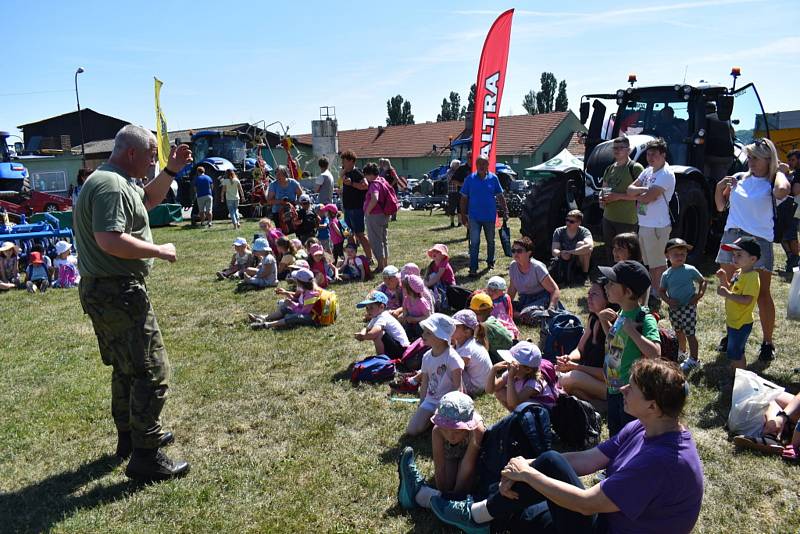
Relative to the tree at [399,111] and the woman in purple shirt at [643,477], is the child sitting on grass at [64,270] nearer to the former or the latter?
the woman in purple shirt at [643,477]

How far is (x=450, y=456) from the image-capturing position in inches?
133

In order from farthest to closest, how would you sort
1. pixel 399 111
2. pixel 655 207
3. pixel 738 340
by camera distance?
1. pixel 399 111
2. pixel 655 207
3. pixel 738 340

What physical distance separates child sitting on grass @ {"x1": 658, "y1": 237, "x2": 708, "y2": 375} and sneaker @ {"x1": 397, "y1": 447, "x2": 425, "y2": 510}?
8.92 feet

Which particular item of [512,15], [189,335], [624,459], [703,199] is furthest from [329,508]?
[512,15]

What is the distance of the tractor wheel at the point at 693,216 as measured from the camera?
753 centimetres

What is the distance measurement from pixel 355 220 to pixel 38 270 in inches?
199

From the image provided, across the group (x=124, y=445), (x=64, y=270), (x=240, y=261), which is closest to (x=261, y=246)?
(x=240, y=261)

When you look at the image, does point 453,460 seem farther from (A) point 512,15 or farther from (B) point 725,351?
(A) point 512,15

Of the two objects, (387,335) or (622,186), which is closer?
(387,335)

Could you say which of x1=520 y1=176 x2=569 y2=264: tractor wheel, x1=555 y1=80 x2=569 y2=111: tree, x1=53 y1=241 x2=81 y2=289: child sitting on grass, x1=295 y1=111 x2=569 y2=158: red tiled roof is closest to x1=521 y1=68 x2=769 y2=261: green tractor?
x1=520 y1=176 x2=569 y2=264: tractor wheel

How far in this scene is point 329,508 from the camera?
337 centimetres

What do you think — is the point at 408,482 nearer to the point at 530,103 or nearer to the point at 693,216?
the point at 693,216

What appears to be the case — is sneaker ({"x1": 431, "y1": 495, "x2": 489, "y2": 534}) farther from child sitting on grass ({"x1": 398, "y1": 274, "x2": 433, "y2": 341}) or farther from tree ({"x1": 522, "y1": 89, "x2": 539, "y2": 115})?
tree ({"x1": 522, "y1": 89, "x2": 539, "y2": 115})

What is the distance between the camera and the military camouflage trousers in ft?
11.3
